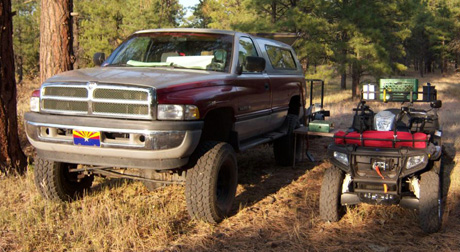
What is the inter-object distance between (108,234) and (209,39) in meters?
2.72

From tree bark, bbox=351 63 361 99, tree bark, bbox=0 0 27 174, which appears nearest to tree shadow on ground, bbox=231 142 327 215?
tree bark, bbox=0 0 27 174

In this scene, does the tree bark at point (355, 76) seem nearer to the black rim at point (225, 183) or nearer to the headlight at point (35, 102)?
the black rim at point (225, 183)

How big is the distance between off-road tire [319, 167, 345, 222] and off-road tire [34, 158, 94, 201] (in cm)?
290

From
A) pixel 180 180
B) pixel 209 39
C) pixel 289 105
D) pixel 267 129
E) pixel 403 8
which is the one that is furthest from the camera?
pixel 403 8

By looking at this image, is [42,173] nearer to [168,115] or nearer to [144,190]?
[144,190]

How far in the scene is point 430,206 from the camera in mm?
4258

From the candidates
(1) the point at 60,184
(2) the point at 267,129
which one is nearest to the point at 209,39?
(2) the point at 267,129

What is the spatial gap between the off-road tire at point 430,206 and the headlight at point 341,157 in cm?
78

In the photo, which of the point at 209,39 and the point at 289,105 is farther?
the point at 289,105

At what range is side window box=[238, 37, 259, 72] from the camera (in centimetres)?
548

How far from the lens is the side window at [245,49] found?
5.48 m

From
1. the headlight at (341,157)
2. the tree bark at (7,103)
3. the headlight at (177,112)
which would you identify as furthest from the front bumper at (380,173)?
the tree bark at (7,103)

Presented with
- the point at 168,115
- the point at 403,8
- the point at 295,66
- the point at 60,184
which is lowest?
the point at 60,184

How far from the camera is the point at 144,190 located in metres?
5.65
